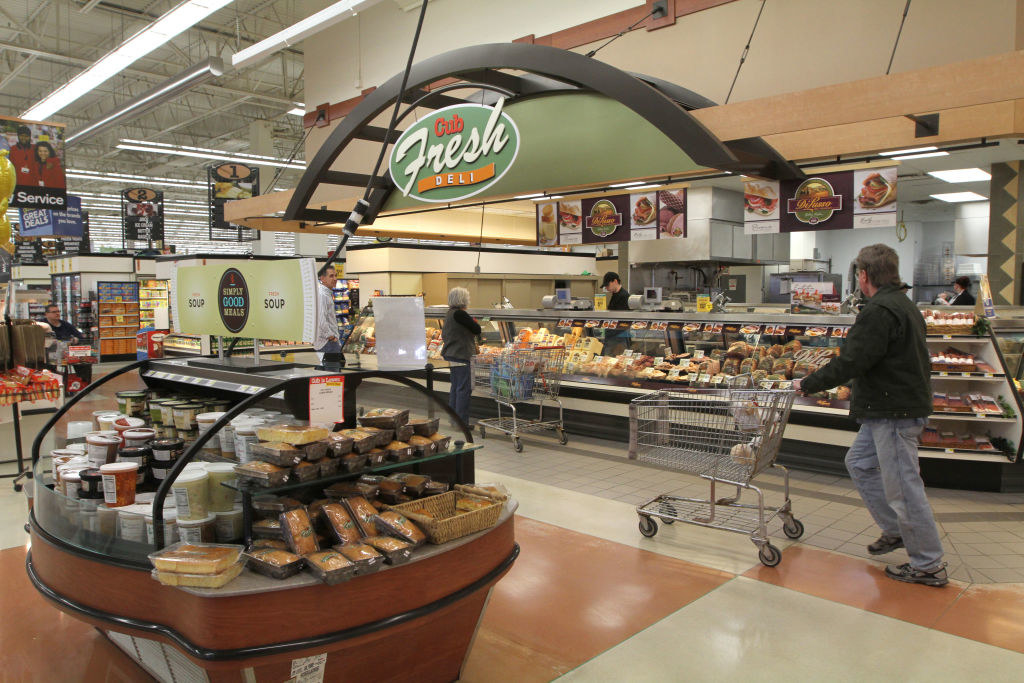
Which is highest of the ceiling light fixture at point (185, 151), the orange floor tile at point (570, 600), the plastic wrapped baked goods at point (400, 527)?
the ceiling light fixture at point (185, 151)

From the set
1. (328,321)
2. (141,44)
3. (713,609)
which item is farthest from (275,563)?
(141,44)

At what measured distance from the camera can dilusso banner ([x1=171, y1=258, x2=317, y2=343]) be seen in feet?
10.5

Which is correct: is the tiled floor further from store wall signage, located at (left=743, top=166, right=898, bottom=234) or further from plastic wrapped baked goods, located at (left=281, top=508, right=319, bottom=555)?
store wall signage, located at (left=743, top=166, right=898, bottom=234)

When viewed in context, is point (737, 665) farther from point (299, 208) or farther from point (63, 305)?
point (63, 305)

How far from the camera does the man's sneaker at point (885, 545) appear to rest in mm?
4051

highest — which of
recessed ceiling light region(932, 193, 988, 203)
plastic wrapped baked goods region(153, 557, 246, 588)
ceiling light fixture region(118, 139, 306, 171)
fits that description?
ceiling light fixture region(118, 139, 306, 171)

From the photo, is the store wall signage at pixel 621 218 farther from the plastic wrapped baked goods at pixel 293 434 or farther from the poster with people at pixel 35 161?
the poster with people at pixel 35 161

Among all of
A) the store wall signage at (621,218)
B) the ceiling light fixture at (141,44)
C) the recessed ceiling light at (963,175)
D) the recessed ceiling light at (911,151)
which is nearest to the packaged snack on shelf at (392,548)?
the recessed ceiling light at (911,151)

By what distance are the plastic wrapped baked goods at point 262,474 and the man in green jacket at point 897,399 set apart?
2.98 metres

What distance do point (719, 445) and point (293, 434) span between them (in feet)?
9.18

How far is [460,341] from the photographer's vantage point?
766 centimetres

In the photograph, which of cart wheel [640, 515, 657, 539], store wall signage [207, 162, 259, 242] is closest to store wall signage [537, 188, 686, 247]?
cart wheel [640, 515, 657, 539]

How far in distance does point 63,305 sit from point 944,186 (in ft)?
69.0

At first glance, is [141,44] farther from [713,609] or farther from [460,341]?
[713,609]
